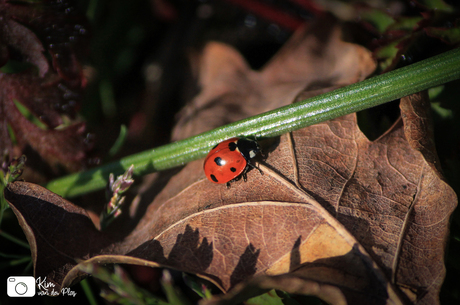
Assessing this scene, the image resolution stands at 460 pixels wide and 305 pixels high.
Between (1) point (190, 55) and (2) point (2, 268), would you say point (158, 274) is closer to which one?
(2) point (2, 268)

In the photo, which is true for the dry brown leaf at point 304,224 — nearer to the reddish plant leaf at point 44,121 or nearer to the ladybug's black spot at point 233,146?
the ladybug's black spot at point 233,146

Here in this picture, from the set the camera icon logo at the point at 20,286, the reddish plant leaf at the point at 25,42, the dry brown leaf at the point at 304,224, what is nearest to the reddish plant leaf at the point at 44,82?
the reddish plant leaf at the point at 25,42

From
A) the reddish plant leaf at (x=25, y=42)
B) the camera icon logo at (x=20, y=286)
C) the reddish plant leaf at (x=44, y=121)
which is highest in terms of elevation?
the reddish plant leaf at (x=25, y=42)

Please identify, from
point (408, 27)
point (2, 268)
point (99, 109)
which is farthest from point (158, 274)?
point (408, 27)

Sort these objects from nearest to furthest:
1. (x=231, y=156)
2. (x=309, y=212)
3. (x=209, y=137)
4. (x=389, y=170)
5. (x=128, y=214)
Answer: (x=309, y=212)
(x=389, y=170)
(x=231, y=156)
(x=209, y=137)
(x=128, y=214)

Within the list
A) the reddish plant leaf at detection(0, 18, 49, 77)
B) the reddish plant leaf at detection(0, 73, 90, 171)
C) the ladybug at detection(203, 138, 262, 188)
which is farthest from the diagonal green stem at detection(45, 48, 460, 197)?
the reddish plant leaf at detection(0, 18, 49, 77)

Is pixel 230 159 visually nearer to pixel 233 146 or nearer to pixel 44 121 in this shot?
pixel 233 146
